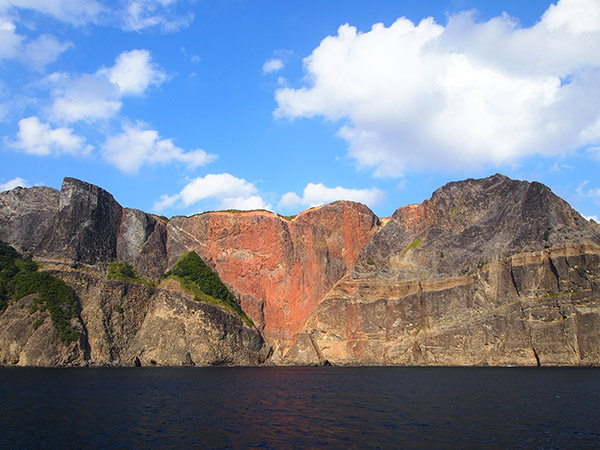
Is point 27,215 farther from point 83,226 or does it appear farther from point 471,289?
point 471,289

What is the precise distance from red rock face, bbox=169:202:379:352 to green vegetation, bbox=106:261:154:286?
14734mm

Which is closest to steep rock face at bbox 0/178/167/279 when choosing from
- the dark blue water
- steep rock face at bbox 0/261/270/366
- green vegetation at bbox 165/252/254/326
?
green vegetation at bbox 165/252/254/326

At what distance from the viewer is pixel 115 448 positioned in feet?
78.4

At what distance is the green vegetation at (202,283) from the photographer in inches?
3811

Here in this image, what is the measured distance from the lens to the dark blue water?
83.6 ft

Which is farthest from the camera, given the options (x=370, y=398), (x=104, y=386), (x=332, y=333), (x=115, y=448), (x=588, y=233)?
(x=332, y=333)

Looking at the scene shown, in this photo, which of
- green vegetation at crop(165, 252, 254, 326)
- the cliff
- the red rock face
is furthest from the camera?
the red rock face

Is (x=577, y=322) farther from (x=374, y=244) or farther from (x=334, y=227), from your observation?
(x=334, y=227)

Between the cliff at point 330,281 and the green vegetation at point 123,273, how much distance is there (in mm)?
1327

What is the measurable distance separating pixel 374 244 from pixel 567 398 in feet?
221

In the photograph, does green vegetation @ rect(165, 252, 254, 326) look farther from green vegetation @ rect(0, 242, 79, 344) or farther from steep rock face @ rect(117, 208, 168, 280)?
green vegetation @ rect(0, 242, 79, 344)

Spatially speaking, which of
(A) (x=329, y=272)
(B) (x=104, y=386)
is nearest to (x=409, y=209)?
(A) (x=329, y=272)

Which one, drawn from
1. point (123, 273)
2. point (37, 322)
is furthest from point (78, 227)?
point (37, 322)

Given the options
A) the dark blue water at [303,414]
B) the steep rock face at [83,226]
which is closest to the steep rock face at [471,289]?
the dark blue water at [303,414]
